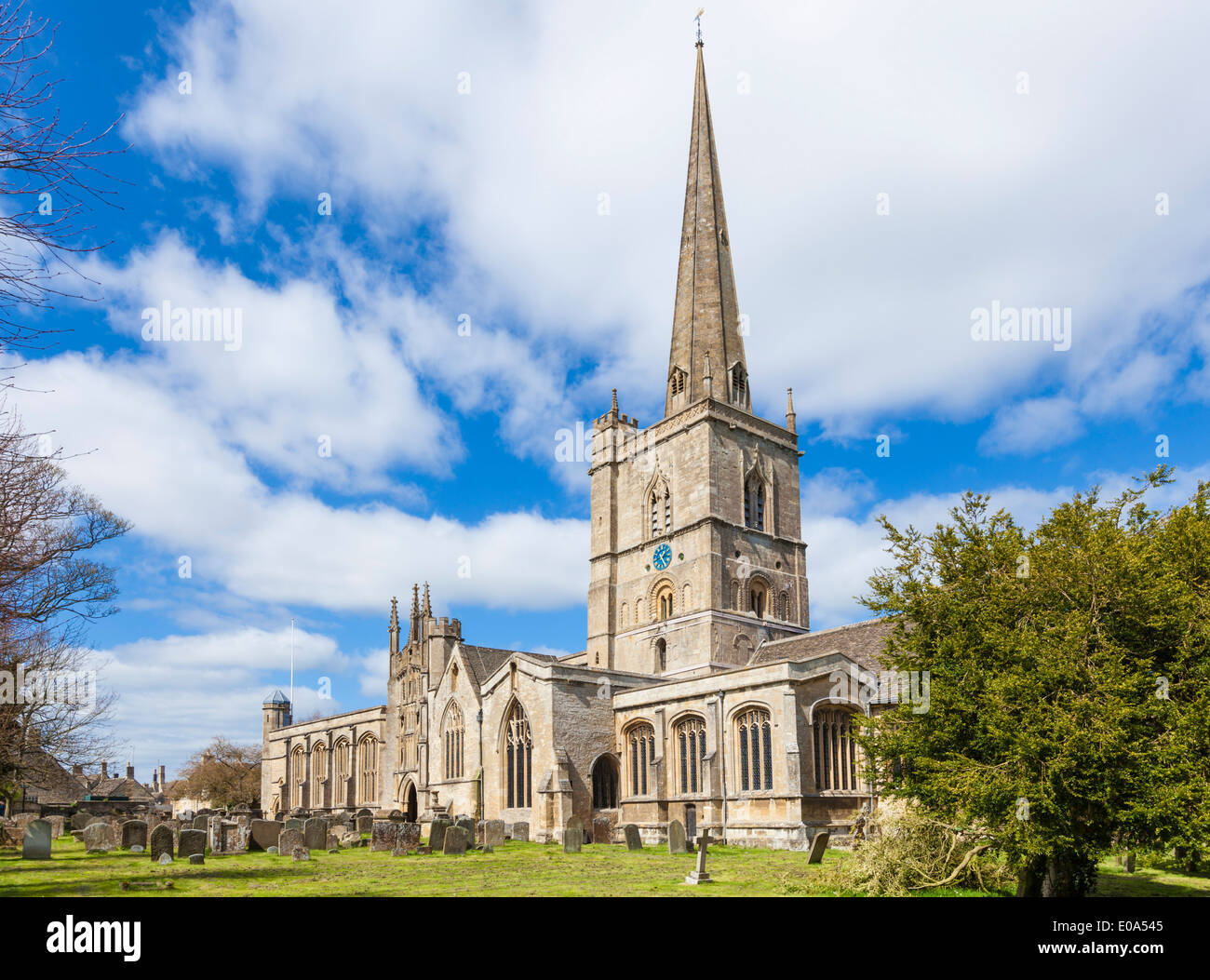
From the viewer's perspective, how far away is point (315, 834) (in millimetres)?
25500

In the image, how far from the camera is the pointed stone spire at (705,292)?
45562 mm

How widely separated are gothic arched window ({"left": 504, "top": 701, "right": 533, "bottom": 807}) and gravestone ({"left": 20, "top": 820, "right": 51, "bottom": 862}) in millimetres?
16796

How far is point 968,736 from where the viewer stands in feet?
44.5

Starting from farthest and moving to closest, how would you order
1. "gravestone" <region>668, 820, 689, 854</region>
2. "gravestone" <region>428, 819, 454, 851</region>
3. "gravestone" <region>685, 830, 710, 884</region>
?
"gravestone" <region>428, 819, 454, 851</region> < "gravestone" <region>668, 820, 689, 854</region> < "gravestone" <region>685, 830, 710, 884</region>

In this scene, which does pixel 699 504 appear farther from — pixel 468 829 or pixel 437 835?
pixel 437 835

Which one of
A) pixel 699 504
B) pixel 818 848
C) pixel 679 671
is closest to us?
pixel 818 848

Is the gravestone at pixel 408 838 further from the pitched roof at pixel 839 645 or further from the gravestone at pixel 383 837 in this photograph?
the pitched roof at pixel 839 645

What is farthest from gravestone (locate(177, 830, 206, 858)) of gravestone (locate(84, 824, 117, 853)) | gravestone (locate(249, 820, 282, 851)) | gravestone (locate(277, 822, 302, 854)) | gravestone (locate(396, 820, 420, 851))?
gravestone (locate(84, 824, 117, 853))

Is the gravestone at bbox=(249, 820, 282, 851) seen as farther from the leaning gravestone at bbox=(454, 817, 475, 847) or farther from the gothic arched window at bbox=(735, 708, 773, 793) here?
the gothic arched window at bbox=(735, 708, 773, 793)

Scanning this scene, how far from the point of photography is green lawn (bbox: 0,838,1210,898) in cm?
1441

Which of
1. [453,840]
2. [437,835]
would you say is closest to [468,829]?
[437,835]

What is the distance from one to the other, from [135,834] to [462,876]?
1473 centimetres

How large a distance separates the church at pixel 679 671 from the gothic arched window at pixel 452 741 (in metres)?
0.10
